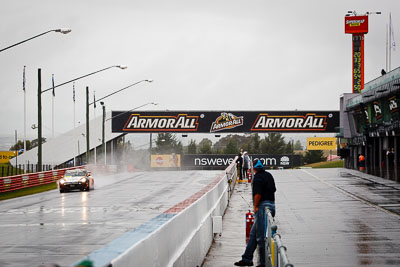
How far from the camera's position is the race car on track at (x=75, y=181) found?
37.8 metres

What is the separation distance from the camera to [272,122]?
73.5 meters

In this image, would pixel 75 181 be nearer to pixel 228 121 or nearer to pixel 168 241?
pixel 168 241

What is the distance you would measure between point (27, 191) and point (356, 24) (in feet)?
151

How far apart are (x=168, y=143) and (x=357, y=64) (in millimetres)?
84071

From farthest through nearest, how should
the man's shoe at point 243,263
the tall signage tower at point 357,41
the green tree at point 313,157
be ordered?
the green tree at point 313,157, the tall signage tower at point 357,41, the man's shoe at point 243,263

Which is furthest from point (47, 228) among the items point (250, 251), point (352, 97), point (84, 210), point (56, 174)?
point (352, 97)

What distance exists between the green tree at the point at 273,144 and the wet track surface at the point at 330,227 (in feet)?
397

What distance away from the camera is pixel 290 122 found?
74.1 metres

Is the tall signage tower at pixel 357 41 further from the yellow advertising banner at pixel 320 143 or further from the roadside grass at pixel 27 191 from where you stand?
the yellow advertising banner at pixel 320 143

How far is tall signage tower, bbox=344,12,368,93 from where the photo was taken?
231 ft

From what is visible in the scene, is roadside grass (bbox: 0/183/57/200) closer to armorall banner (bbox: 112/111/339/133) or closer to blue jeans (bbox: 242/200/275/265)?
blue jeans (bbox: 242/200/275/265)

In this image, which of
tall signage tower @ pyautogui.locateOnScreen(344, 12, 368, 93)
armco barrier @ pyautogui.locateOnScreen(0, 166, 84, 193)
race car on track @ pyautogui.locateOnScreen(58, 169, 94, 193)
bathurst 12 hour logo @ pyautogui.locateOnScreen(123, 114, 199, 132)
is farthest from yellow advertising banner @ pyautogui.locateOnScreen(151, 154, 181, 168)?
race car on track @ pyautogui.locateOnScreen(58, 169, 94, 193)

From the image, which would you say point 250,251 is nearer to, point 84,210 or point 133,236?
point 133,236

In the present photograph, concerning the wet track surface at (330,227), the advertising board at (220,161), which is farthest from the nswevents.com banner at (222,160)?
the wet track surface at (330,227)
